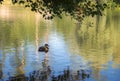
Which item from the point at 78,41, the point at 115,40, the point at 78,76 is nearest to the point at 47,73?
the point at 78,76

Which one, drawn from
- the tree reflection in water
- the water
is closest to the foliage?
the water

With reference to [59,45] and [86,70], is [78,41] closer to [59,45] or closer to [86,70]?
[59,45]

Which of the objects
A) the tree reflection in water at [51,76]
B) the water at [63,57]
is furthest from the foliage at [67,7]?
the tree reflection in water at [51,76]

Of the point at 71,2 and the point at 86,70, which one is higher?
the point at 71,2

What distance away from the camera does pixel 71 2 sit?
47.8 ft

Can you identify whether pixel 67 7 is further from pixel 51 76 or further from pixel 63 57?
pixel 63 57

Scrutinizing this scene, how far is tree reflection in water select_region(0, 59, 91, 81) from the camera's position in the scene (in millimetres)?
25050

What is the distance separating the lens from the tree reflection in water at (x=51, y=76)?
82.2ft

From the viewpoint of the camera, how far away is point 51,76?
26.2m

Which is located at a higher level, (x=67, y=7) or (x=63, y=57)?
(x=67, y=7)

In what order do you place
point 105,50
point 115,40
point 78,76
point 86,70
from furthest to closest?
point 115,40
point 105,50
point 86,70
point 78,76

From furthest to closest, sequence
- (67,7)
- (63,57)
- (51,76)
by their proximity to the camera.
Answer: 1. (63,57)
2. (51,76)
3. (67,7)

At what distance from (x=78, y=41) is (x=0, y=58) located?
56.3 ft

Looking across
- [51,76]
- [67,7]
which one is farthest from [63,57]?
[67,7]
